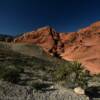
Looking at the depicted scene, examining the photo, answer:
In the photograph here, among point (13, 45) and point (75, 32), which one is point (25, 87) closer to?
point (13, 45)

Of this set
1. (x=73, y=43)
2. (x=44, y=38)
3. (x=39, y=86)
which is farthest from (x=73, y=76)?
(x=44, y=38)

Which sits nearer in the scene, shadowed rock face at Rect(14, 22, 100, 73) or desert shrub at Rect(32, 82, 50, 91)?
desert shrub at Rect(32, 82, 50, 91)

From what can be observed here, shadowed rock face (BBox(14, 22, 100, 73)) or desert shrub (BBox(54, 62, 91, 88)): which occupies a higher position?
shadowed rock face (BBox(14, 22, 100, 73))

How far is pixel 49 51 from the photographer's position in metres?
50.0

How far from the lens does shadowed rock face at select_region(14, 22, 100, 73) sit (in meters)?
45.0

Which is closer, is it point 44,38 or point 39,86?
point 39,86

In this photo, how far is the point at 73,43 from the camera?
167 feet

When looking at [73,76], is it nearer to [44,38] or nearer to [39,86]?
[39,86]

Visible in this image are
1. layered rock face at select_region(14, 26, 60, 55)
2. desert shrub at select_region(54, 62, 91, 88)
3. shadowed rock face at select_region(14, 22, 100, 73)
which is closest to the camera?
desert shrub at select_region(54, 62, 91, 88)

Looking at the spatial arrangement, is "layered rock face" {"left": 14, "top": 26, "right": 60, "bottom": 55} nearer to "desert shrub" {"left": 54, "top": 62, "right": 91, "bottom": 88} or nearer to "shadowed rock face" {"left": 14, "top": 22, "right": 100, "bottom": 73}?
"shadowed rock face" {"left": 14, "top": 22, "right": 100, "bottom": 73}

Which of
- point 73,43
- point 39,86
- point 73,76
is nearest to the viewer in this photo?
point 39,86

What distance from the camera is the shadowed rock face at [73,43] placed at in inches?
1771

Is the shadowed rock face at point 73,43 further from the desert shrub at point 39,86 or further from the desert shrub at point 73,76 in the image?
the desert shrub at point 39,86

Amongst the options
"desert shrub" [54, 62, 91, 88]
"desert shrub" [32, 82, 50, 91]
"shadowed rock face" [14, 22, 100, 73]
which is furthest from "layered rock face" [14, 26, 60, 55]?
"desert shrub" [32, 82, 50, 91]
